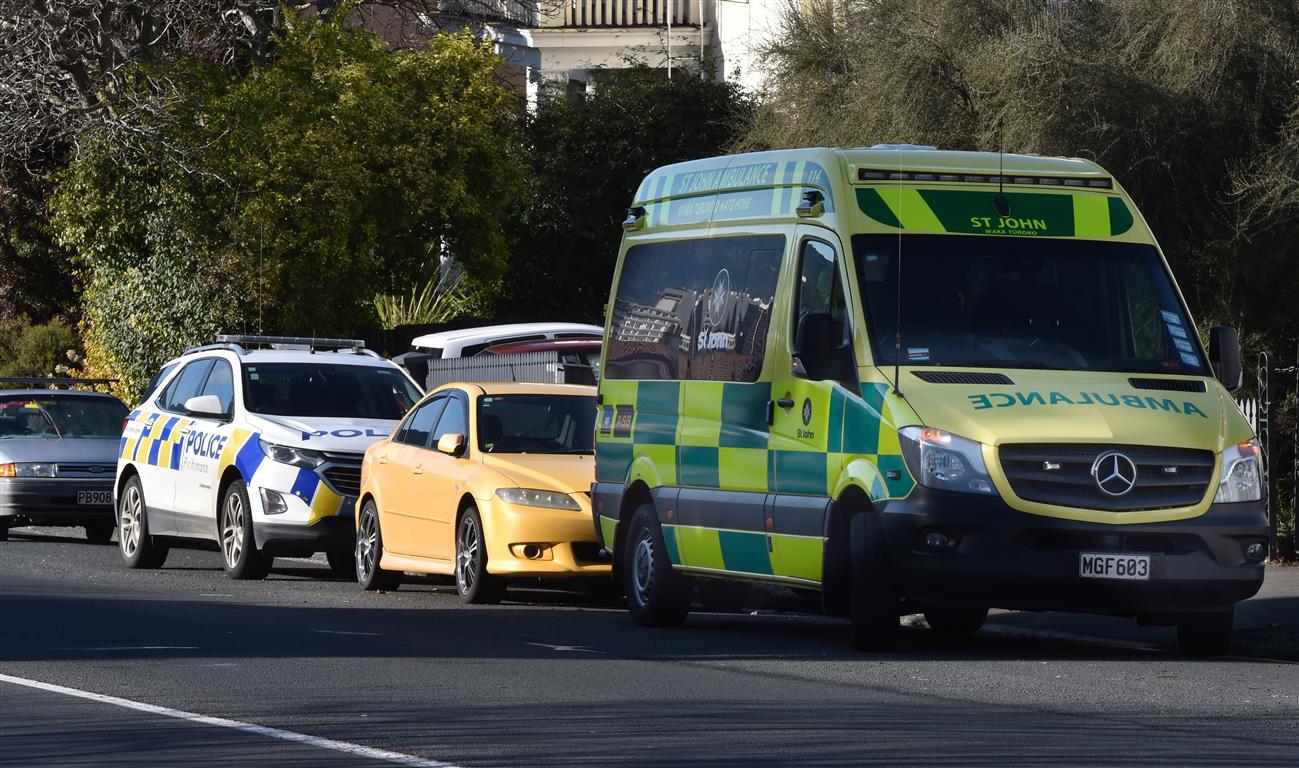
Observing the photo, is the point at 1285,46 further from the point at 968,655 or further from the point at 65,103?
the point at 65,103

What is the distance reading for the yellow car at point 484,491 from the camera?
14.4 meters

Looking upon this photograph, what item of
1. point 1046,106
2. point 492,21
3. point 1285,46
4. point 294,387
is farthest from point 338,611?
point 492,21

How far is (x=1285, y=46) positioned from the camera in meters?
21.0

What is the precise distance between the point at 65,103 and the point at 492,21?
1089 cm

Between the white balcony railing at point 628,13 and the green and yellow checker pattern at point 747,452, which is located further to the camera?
the white balcony railing at point 628,13

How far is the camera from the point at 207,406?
1714 cm

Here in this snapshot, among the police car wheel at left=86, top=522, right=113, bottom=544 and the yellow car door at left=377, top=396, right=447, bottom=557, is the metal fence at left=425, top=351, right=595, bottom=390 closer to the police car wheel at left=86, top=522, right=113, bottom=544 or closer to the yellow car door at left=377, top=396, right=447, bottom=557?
the police car wheel at left=86, top=522, right=113, bottom=544

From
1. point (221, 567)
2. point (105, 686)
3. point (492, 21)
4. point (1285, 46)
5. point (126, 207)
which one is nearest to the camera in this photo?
point (105, 686)

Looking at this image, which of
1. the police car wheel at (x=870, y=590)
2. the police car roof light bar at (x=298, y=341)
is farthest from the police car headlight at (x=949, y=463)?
the police car roof light bar at (x=298, y=341)

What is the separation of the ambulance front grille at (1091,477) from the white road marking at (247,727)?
13.4 ft

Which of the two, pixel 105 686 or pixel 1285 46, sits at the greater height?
pixel 1285 46

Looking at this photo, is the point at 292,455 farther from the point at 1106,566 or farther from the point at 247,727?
the point at 247,727

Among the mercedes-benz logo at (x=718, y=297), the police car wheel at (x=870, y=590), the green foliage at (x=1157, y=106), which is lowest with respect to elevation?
the police car wheel at (x=870, y=590)

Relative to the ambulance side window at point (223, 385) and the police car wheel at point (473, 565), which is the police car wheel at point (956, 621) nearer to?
the police car wheel at point (473, 565)
